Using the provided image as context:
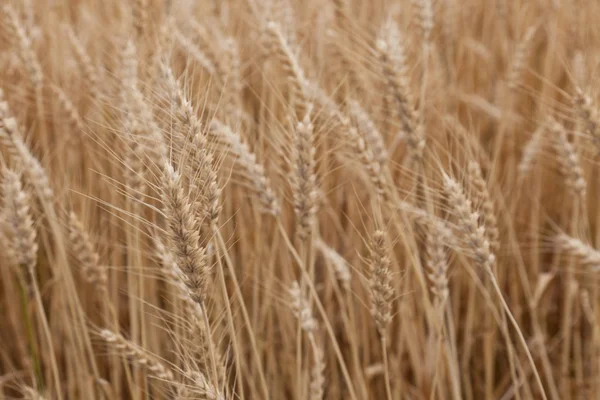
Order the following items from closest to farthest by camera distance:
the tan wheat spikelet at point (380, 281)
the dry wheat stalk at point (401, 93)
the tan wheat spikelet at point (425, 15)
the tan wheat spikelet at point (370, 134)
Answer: the tan wheat spikelet at point (380, 281)
the dry wheat stalk at point (401, 93)
the tan wheat spikelet at point (370, 134)
the tan wheat spikelet at point (425, 15)

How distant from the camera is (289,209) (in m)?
1.74

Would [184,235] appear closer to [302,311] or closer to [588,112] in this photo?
[302,311]

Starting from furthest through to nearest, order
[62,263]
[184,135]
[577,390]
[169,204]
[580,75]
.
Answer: [577,390], [580,75], [62,263], [184,135], [169,204]

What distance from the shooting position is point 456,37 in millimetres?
2244

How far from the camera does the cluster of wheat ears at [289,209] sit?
3.43 feet

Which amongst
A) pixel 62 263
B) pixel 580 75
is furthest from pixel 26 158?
pixel 580 75

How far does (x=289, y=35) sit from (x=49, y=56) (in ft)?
3.36

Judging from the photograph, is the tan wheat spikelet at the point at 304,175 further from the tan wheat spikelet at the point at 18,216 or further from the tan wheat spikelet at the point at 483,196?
the tan wheat spikelet at the point at 18,216

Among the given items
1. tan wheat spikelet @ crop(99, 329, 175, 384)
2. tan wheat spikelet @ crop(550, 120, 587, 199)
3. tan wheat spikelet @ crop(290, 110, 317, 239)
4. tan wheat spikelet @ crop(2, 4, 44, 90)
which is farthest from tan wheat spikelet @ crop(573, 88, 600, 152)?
tan wheat spikelet @ crop(2, 4, 44, 90)

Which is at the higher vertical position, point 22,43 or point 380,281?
point 22,43

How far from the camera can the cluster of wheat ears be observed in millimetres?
1047

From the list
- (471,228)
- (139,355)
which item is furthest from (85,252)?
(471,228)

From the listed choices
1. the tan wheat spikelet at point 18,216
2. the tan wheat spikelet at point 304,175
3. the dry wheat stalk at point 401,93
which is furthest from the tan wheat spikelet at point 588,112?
the tan wheat spikelet at point 18,216

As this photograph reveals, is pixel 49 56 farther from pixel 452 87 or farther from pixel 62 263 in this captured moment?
pixel 452 87
